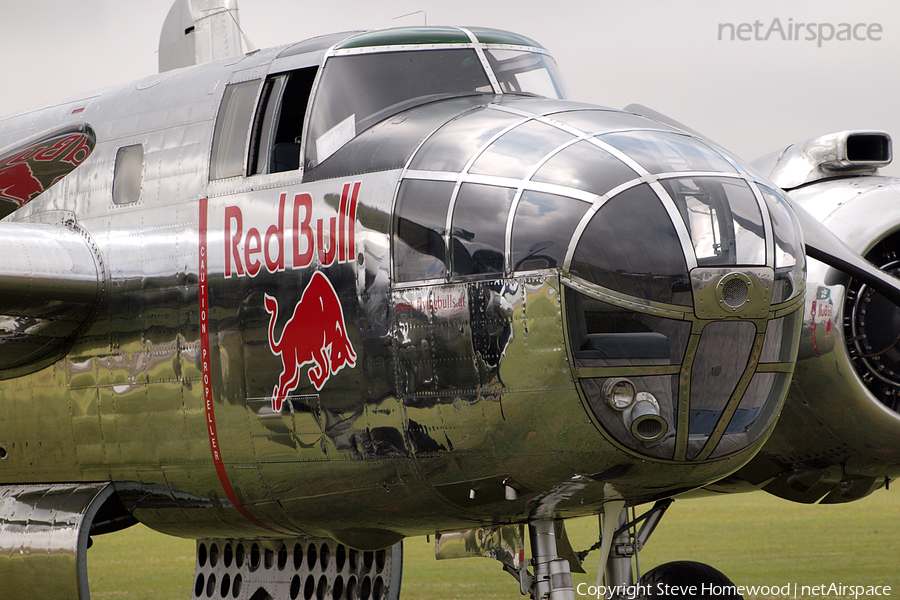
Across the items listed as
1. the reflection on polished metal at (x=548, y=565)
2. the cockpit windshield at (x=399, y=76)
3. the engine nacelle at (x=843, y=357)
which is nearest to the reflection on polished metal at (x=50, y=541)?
the cockpit windshield at (x=399, y=76)

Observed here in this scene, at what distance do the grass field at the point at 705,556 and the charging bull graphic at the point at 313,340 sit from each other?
926 cm

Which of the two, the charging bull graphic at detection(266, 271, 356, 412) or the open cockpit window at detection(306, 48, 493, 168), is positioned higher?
the open cockpit window at detection(306, 48, 493, 168)

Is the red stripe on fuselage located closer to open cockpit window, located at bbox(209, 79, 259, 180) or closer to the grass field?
open cockpit window, located at bbox(209, 79, 259, 180)

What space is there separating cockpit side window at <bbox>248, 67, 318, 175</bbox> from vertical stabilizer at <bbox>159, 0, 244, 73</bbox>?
3.39 m

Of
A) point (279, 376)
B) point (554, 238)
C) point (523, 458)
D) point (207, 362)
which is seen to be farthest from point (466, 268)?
point (207, 362)

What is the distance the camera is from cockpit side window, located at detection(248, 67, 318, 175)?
648 centimetres


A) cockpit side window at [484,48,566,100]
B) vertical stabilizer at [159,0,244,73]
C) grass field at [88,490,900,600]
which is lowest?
grass field at [88,490,900,600]

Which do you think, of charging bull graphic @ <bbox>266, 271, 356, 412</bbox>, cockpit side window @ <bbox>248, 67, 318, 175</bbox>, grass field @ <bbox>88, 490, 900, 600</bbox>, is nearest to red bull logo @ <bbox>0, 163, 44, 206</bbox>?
cockpit side window @ <bbox>248, 67, 318, 175</bbox>

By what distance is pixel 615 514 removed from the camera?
5.90 meters

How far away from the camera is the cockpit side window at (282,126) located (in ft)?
21.3

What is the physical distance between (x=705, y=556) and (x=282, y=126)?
16.1m

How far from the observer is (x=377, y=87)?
21.2 ft

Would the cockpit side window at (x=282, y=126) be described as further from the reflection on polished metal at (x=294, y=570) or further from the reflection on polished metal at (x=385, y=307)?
the reflection on polished metal at (x=294, y=570)

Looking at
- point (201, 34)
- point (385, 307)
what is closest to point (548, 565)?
point (385, 307)
